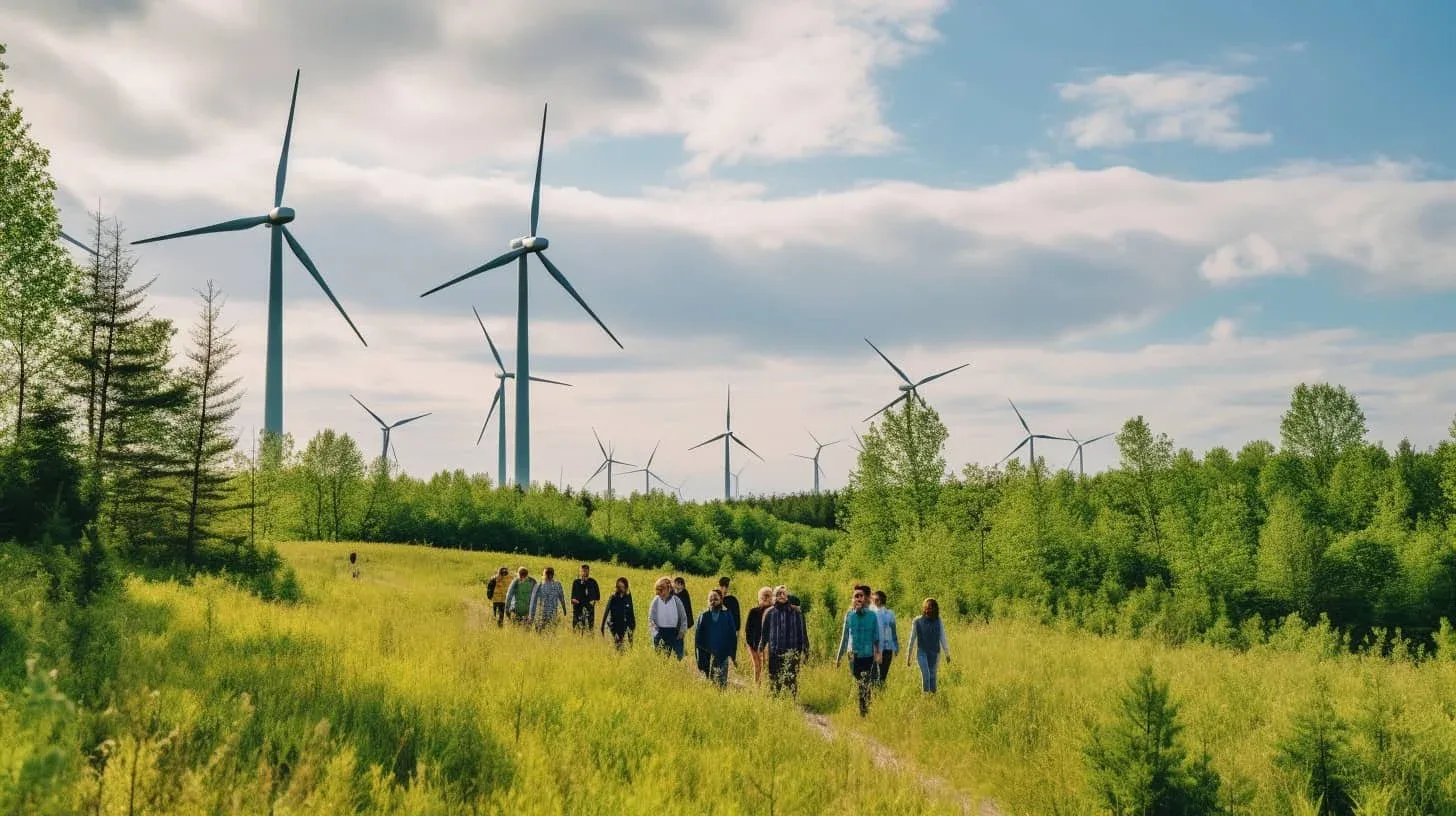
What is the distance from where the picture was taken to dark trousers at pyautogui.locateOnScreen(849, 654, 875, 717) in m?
14.5

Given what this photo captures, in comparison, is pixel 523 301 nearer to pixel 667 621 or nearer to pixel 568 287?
pixel 568 287

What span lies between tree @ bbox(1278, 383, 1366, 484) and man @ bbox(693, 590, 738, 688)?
10550 centimetres

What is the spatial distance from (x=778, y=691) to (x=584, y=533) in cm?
7525

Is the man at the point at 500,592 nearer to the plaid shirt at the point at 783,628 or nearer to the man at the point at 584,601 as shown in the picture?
the man at the point at 584,601

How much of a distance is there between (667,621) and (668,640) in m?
0.33

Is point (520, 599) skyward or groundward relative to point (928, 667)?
skyward

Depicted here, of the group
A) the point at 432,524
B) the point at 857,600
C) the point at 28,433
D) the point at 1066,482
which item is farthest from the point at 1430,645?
the point at 432,524

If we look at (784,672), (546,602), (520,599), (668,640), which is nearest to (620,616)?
(668,640)

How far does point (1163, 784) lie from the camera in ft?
29.3

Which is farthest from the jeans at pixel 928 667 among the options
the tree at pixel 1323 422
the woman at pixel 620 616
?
the tree at pixel 1323 422

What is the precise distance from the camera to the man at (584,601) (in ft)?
66.5

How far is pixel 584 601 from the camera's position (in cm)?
2053

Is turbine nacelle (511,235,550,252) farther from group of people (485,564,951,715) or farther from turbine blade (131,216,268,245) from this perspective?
group of people (485,564,951,715)

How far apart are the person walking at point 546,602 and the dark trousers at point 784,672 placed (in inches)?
232
